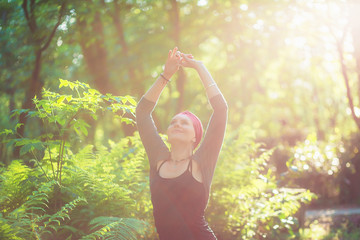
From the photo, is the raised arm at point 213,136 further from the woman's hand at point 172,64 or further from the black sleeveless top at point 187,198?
the woman's hand at point 172,64

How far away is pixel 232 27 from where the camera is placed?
443 inches

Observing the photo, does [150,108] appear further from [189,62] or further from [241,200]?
[241,200]

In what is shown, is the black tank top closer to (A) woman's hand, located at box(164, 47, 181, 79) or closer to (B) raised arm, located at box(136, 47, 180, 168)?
(B) raised arm, located at box(136, 47, 180, 168)

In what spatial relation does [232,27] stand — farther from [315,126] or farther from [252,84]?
[315,126]

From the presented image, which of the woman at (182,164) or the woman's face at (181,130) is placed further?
the woman's face at (181,130)

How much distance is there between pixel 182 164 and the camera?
11.3ft

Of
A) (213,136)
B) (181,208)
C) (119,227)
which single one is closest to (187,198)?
(181,208)

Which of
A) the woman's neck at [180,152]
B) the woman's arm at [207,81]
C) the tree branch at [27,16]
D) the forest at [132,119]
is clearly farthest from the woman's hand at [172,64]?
the tree branch at [27,16]

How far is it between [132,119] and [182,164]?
1.62 metres

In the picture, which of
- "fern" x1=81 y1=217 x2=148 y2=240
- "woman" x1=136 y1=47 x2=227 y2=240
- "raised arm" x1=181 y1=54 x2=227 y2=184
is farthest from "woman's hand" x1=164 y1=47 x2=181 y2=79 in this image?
"fern" x1=81 y1=217 x2=148 y2=240

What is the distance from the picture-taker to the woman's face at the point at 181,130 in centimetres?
350

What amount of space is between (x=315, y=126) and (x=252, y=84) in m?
12.3

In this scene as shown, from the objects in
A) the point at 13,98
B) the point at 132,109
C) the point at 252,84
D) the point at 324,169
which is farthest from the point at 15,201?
the point at 252,84

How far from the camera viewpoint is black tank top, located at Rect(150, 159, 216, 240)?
10.7ft
